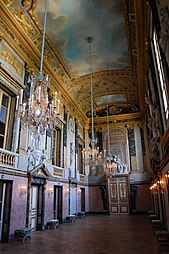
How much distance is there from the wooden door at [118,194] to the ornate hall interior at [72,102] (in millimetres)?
73

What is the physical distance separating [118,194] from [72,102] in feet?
25.7

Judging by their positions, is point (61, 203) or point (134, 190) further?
point (134, 190)

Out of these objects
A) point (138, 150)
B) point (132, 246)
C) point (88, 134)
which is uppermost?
point (88, 134)

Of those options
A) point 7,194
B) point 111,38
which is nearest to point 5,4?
point 111,38

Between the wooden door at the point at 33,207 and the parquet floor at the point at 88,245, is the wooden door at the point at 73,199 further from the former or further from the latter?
the parquet floor at the point at 88,245

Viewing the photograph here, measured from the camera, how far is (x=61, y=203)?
11930mm

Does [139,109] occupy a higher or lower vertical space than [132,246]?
higher

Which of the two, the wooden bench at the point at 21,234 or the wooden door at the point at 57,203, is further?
the wooden door at the point at 57,203

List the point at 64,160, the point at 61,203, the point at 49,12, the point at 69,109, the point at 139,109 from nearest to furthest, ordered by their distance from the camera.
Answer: the point at 49,12
the point at 61,203
the point at 64,160
the point at 69,109
the point at 139,109

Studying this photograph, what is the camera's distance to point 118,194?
54.5 feet

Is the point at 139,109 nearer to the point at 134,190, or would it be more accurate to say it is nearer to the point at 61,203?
the point at 134,190

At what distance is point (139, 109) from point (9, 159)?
1299 cm

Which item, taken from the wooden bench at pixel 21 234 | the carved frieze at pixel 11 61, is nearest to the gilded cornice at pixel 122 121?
the carved frieze at pixel 11 61

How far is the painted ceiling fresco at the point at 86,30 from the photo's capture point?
→ 8375mm
